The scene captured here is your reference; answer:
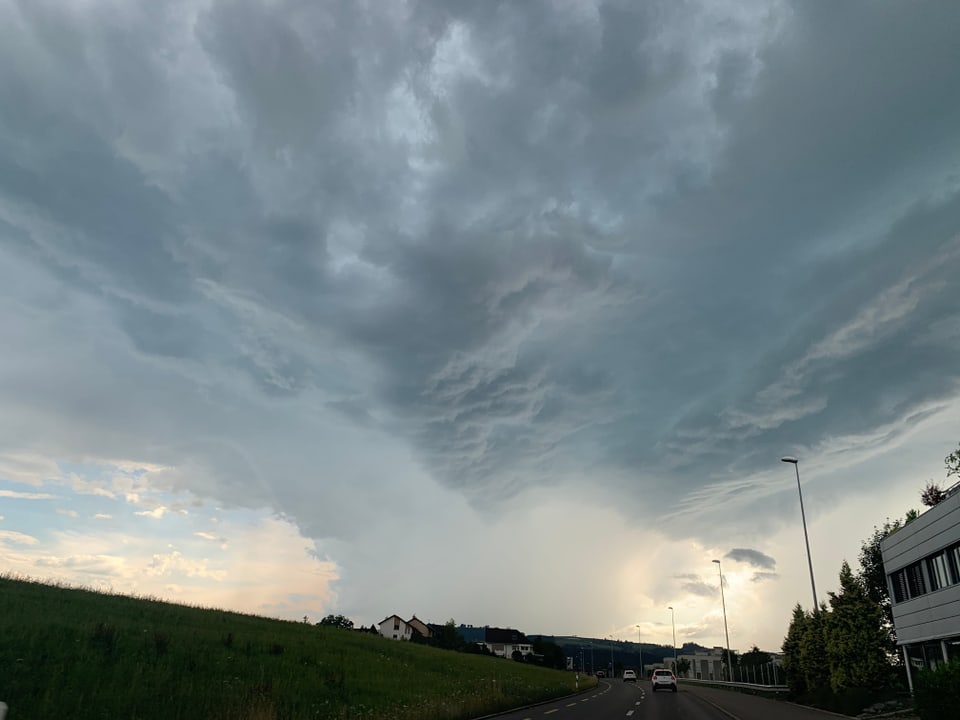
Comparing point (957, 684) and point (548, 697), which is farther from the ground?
point (957, 684)

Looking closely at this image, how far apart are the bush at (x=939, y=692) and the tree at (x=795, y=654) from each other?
28.7 m

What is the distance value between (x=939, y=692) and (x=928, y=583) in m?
21.4

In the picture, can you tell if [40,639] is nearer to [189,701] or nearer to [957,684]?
[189,701]

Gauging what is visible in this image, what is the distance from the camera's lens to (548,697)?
3562cm

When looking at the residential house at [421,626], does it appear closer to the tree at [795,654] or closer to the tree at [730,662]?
the tree at [730,662]

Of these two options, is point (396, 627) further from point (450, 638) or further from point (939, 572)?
point (939, 572)

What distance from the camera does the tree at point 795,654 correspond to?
145 feet

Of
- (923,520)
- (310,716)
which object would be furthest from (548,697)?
(923,520)

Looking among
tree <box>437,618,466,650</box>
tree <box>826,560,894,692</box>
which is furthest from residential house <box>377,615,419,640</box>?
tree <box>826,560,894,692</box>

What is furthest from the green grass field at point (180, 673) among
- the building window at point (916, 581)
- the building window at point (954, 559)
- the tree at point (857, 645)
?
the building window at point (916, 581)

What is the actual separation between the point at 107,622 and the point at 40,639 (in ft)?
18.9

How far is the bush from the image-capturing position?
1670cm

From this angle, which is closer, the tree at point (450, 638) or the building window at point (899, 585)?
the building window at point (899, 585)

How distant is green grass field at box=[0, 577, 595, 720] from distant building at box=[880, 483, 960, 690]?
20.7m
